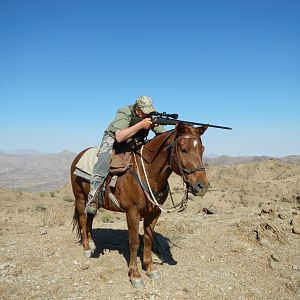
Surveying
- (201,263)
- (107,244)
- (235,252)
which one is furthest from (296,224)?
(107,244)

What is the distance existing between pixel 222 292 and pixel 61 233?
4976 mm

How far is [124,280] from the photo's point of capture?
5.82 meters

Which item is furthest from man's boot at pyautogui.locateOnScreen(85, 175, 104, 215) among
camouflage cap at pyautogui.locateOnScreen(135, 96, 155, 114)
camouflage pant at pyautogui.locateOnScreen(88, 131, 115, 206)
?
camouflage cap at pyautogui.locateOnScreen(135, 96, 155, 114)

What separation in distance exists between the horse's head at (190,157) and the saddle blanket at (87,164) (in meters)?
2.05

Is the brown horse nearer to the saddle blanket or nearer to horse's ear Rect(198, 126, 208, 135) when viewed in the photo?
horse's ear Rect(198, 126, 208, 135)

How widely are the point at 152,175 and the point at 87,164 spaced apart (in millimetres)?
1639

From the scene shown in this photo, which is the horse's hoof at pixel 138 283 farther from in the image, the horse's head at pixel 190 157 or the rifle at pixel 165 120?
the rifle at pixel 165 120

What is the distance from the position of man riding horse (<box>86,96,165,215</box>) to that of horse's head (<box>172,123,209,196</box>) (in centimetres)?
65

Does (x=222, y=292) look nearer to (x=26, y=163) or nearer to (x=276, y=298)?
(x=276, y=298)

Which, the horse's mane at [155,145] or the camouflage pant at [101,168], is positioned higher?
the horse's mane at [155,145]

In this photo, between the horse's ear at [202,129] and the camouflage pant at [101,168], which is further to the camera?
the camouflage pant at [101,168]

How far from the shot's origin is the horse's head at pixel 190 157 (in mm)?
4675

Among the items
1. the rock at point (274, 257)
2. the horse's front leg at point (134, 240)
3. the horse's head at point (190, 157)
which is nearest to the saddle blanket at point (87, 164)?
the horse's front leg at point (134, 240)

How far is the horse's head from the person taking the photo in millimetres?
4675
